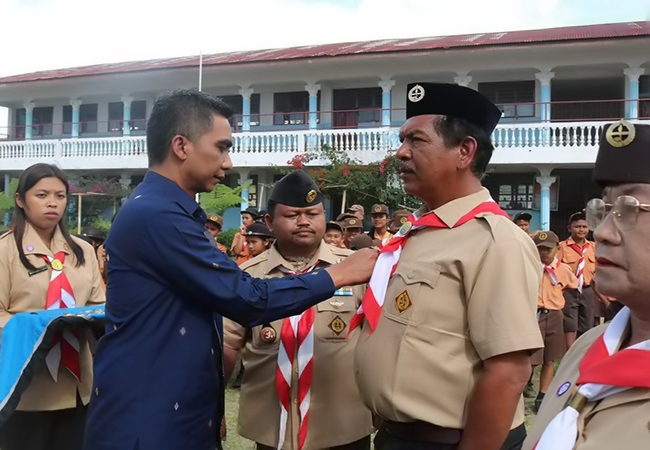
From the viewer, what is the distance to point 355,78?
17688 millimetres

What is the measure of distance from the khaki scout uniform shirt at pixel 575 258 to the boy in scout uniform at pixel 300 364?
513cm

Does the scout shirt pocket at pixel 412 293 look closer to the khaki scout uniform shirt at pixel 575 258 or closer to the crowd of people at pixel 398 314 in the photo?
the crowd of people at pixel 398 314

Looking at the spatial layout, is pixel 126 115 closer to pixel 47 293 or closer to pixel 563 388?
pixel 47 293

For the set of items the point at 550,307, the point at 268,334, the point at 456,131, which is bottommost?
the point at 550,307

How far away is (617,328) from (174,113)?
1.60 meters

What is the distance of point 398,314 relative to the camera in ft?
6.41

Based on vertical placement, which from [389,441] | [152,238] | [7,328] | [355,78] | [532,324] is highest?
[355,78]

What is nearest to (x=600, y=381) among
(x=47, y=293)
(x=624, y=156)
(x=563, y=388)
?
(x=563, y=388)

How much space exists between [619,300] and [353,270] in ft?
3.37

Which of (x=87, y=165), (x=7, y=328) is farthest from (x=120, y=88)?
(x=7, y=328)

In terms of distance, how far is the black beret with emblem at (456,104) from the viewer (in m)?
2.02

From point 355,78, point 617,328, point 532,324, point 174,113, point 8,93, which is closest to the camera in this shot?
point 617,328

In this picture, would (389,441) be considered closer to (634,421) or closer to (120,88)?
(634,421)

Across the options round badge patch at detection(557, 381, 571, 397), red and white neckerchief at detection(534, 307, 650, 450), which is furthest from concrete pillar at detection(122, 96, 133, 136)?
red and white neckerchief at detection(534, 307, 650, 450)
